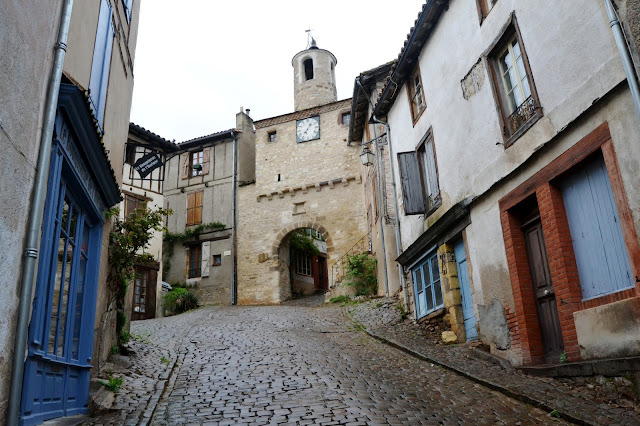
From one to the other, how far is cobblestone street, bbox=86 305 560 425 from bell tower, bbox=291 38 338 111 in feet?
57.4

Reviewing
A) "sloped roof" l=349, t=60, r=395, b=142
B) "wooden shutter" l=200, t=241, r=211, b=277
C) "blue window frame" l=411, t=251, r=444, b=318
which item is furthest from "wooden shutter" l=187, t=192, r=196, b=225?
"blue window frame" l=411, t=251, r=444, b=318

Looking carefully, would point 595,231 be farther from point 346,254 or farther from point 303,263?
point 303,263

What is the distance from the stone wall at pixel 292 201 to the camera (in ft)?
73.3

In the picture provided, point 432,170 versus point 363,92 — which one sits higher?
point 363,92

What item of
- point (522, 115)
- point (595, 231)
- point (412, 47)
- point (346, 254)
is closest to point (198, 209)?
point (346, 254)

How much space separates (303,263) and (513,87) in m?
19.2

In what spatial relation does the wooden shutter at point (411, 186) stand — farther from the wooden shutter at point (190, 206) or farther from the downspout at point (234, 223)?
the wooden shutter at point (190, 206)

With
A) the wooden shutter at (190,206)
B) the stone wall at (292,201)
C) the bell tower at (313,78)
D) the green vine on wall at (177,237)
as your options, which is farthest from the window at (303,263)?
the bell tower at (313,78)

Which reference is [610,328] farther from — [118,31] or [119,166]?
[118,31]

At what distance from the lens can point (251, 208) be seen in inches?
944

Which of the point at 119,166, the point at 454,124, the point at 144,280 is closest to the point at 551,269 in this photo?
the point at 454,124

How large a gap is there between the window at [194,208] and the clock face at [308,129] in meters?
5.55

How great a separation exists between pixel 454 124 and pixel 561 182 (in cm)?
307

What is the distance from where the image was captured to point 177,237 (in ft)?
80.1
